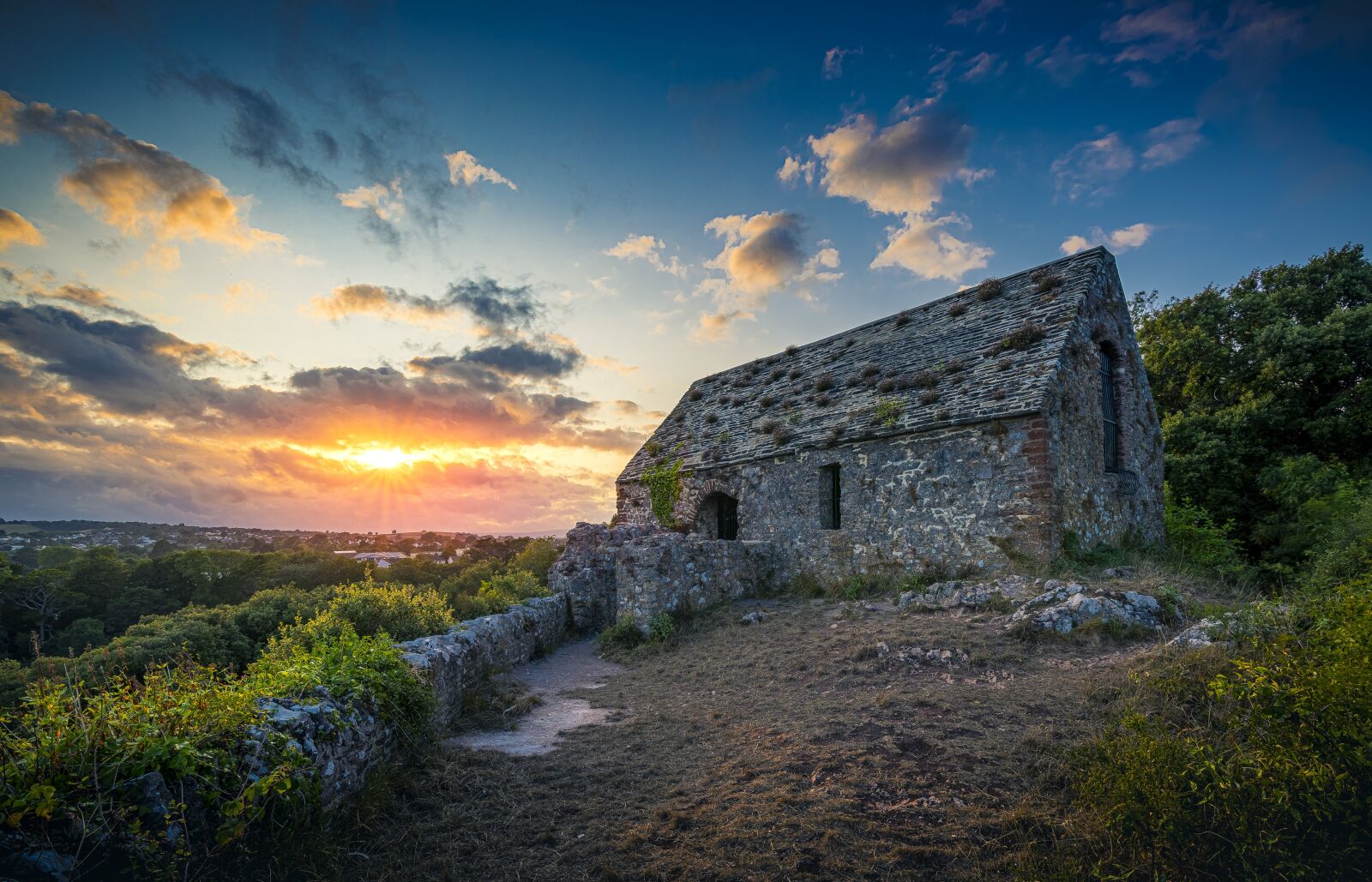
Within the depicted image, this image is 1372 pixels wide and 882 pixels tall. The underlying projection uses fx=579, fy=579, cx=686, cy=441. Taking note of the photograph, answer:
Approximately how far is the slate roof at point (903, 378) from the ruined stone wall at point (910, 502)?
440 mm

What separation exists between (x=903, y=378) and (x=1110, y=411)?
210 inches

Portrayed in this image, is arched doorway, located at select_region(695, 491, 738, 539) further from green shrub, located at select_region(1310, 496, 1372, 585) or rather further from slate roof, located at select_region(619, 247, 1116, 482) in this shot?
green shrub, located at select_region(1310, 496, 1372, 585)

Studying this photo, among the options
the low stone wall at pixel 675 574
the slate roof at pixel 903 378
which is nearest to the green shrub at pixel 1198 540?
the slate roof at pixel 903 378

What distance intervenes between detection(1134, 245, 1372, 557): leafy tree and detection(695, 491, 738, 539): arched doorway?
15218 mm

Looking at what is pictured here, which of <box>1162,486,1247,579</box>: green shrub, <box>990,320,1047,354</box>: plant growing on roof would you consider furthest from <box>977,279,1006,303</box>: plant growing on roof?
<box>1162,486,1247,579</box>: green shrub

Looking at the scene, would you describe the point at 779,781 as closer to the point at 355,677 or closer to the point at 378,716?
the point at 378,716

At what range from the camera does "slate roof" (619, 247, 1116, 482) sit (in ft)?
42.3

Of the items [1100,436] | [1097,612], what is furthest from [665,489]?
[1097,612]

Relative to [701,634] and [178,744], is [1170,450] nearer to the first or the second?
[701,634]

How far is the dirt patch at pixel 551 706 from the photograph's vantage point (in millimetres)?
6484

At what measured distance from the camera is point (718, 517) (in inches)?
735

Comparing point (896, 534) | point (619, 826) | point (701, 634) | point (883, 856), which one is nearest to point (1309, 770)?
point (883, 856)

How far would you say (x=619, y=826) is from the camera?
437cm

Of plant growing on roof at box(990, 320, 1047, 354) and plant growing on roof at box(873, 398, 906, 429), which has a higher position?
plant growing on roof at box(990, 320, 1047, 354)
